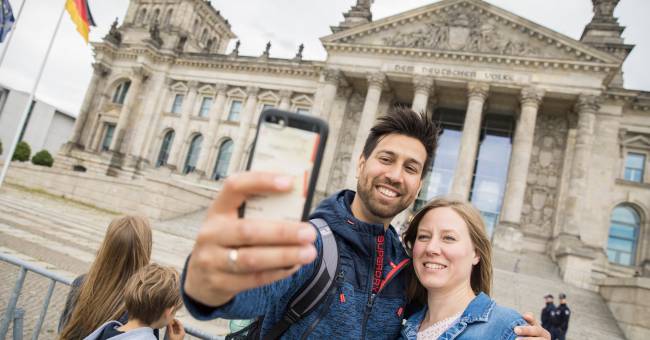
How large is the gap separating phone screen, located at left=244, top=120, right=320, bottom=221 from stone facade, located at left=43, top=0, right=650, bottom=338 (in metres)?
19.8

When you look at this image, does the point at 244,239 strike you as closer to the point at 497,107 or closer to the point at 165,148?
the point at 497,107

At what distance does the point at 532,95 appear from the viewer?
21875 millimetres

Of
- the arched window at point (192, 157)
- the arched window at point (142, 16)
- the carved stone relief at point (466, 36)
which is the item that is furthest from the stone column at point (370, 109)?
the arched window at point (142, 16)

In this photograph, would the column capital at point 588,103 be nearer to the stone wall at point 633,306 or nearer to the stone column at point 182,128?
the stone wall at point 633,306

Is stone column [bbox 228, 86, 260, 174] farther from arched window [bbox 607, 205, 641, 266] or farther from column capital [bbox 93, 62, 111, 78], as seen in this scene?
arched window [bbox 607, 205, 641, 266]

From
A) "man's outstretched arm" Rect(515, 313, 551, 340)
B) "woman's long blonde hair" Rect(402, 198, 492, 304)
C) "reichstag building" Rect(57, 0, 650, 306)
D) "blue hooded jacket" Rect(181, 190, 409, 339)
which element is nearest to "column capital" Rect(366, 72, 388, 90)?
"reichstag building" Rect(57, 0, 650, 306)

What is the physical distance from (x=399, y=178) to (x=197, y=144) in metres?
35.9

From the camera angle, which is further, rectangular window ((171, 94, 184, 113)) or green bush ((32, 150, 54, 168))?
rectangular window ((171, 94, 184, 113))

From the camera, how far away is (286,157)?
41.2 inches

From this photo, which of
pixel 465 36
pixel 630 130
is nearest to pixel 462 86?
pixel 465 36

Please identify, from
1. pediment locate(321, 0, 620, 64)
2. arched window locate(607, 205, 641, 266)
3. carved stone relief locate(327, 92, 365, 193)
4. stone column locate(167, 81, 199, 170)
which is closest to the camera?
arched window locate(607, 205, 641, 266)

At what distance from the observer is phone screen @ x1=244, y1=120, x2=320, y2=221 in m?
0.99

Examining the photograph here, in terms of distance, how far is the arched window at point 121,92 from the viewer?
123 feet

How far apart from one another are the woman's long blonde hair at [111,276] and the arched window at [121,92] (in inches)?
1576
